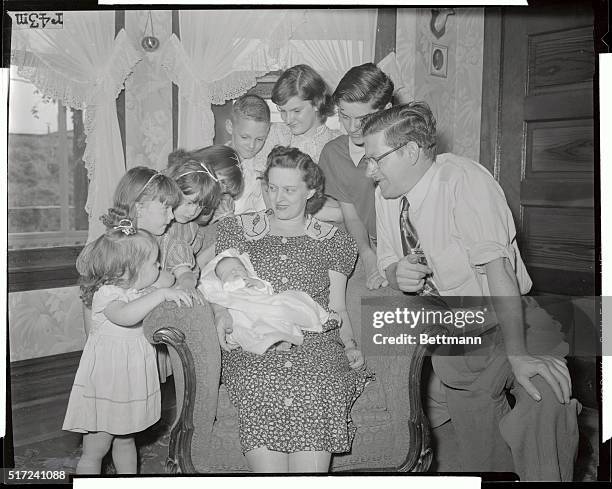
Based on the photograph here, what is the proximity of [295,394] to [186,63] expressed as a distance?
1145 millimetres

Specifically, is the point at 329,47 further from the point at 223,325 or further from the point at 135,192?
the point at 223,325

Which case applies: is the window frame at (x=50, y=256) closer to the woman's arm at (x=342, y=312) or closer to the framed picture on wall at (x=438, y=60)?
the woman's arm at (x=342, y=312)

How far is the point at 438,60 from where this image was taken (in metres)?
2.30

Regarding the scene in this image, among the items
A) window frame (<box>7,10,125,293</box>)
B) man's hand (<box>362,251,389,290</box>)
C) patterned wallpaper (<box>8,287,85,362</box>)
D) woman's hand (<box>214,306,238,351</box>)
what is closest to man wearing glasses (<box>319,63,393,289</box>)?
man's hand (<box>362,251,389,290</box>)

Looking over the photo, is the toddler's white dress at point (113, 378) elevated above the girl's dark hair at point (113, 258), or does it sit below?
below

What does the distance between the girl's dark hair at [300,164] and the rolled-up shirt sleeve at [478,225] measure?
18.8 inches

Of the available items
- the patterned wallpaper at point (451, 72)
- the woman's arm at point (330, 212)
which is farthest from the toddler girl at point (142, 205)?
the patterned wallpaper at point (451, 72)

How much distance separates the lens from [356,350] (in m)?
2.26

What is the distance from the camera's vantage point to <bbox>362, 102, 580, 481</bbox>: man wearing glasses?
2.27 m

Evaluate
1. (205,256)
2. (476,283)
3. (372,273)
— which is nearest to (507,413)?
(476,283)

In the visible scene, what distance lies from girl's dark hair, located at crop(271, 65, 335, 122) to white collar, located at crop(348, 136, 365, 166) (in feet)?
0.43

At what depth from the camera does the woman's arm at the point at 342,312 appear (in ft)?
7.38

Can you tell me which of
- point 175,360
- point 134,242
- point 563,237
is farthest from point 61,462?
point 563,237

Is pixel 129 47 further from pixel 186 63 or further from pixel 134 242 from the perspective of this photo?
pixel 134 242
